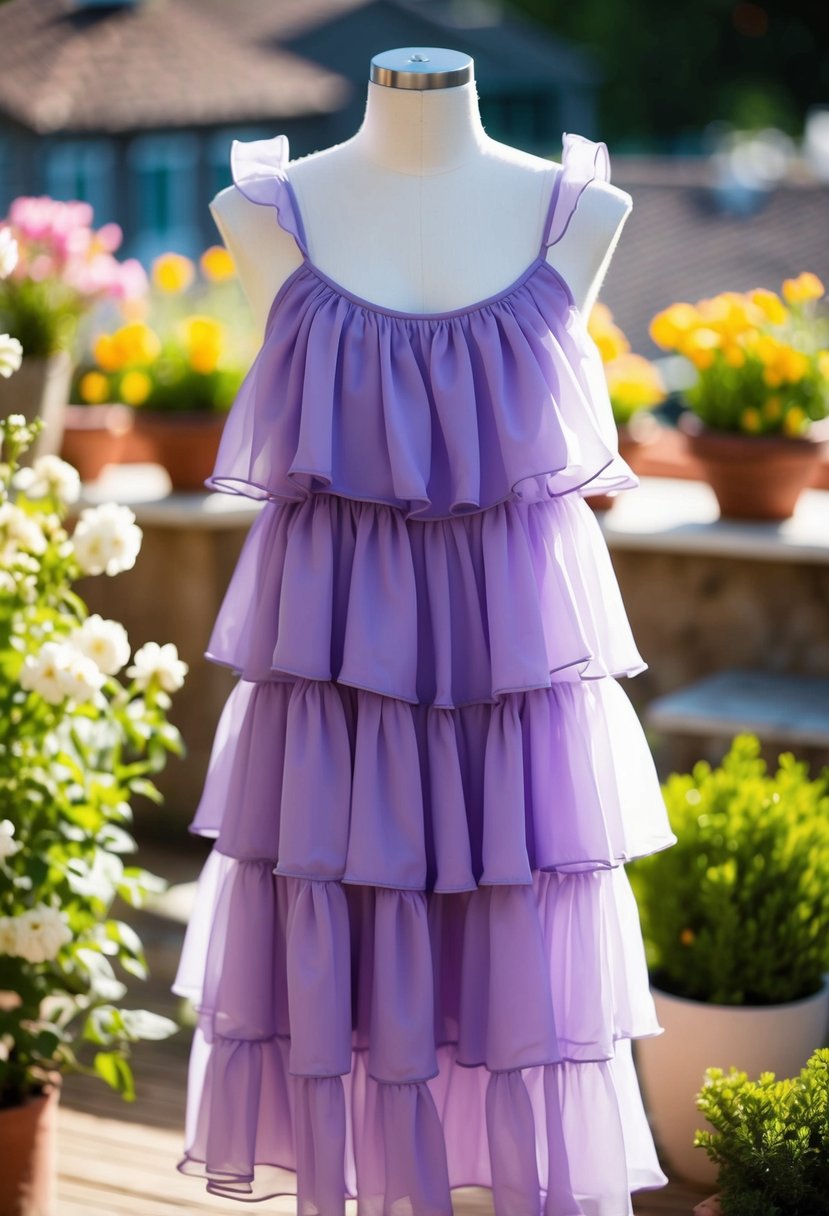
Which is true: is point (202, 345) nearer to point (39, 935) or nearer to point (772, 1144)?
point (39, 935)

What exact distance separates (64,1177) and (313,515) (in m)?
1.13

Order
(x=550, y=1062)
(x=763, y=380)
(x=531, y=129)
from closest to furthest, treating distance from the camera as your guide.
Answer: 1. (x=550, y=1062)
2. (x=763, y=380)
3. (x=531, y=129)

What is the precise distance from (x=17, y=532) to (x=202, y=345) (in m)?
1.45

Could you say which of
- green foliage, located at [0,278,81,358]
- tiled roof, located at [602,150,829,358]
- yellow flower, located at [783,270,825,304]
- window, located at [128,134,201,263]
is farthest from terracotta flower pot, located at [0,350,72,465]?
tiled roof, located at [602,150,829,358]

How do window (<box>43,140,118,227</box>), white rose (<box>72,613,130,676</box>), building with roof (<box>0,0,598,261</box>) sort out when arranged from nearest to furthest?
white rose (<box>72,613,130,676</box>), building with roof (<box>0,0,598,261</box>), window (<box>43,140,118,227</box>)

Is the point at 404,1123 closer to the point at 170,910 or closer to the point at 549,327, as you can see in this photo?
the point at 549,327

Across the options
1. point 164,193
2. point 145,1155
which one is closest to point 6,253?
point 145,1155

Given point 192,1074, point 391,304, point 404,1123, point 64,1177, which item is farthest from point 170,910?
point 391,304

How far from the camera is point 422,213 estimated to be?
63.6 inches

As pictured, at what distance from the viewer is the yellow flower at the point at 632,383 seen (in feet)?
10.5

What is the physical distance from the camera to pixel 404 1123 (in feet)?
5.30

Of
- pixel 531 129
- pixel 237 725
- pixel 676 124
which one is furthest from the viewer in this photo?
pixel 676 124

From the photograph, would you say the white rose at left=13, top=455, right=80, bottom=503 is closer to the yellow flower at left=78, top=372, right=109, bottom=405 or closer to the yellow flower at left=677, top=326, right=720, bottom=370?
the yellow flower at left=677, top=326, right=720, bottom=370

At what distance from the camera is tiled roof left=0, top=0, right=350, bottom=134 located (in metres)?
11.9
